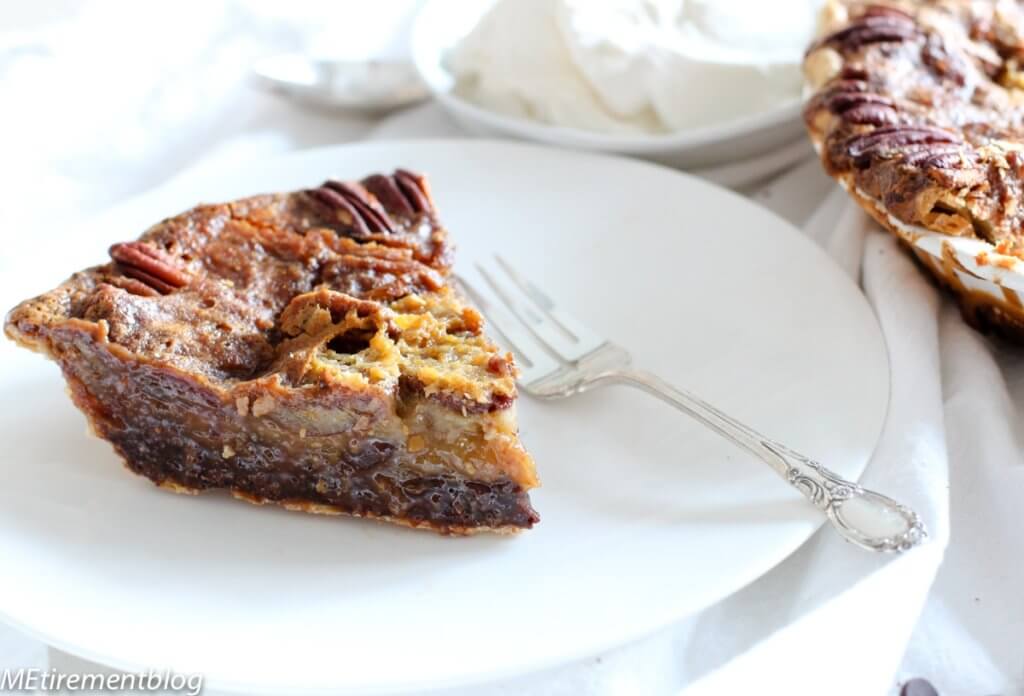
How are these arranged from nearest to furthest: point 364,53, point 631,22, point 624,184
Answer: point 624,184
point 631,22
point 364,53

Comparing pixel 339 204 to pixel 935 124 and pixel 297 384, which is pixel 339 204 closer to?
pixel 297 384

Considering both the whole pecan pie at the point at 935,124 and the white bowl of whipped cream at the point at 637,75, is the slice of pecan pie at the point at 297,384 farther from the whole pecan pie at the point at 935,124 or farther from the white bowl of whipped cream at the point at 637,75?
the white bowl of whipped cream at the point at 637,75

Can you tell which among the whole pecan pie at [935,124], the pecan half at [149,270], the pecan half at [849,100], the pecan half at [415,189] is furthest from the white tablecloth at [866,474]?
the pecan half at [415,189]

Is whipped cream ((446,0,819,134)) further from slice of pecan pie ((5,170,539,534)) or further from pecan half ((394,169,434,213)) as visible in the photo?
slice of pecan pie ((5,170,539,534))

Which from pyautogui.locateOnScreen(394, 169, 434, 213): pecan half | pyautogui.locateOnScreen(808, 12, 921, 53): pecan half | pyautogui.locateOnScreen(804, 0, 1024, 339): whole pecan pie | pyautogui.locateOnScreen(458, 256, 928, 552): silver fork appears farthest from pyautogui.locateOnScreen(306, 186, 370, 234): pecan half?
pyautogui.locateOnScreen(808, 12, 921, 53): pecan half

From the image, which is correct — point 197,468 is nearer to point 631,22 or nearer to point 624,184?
point 624,184

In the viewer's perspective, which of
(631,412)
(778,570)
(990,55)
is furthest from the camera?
(990,55)

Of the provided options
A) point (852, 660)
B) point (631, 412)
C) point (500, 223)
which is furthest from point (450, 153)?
point (852, 660)
